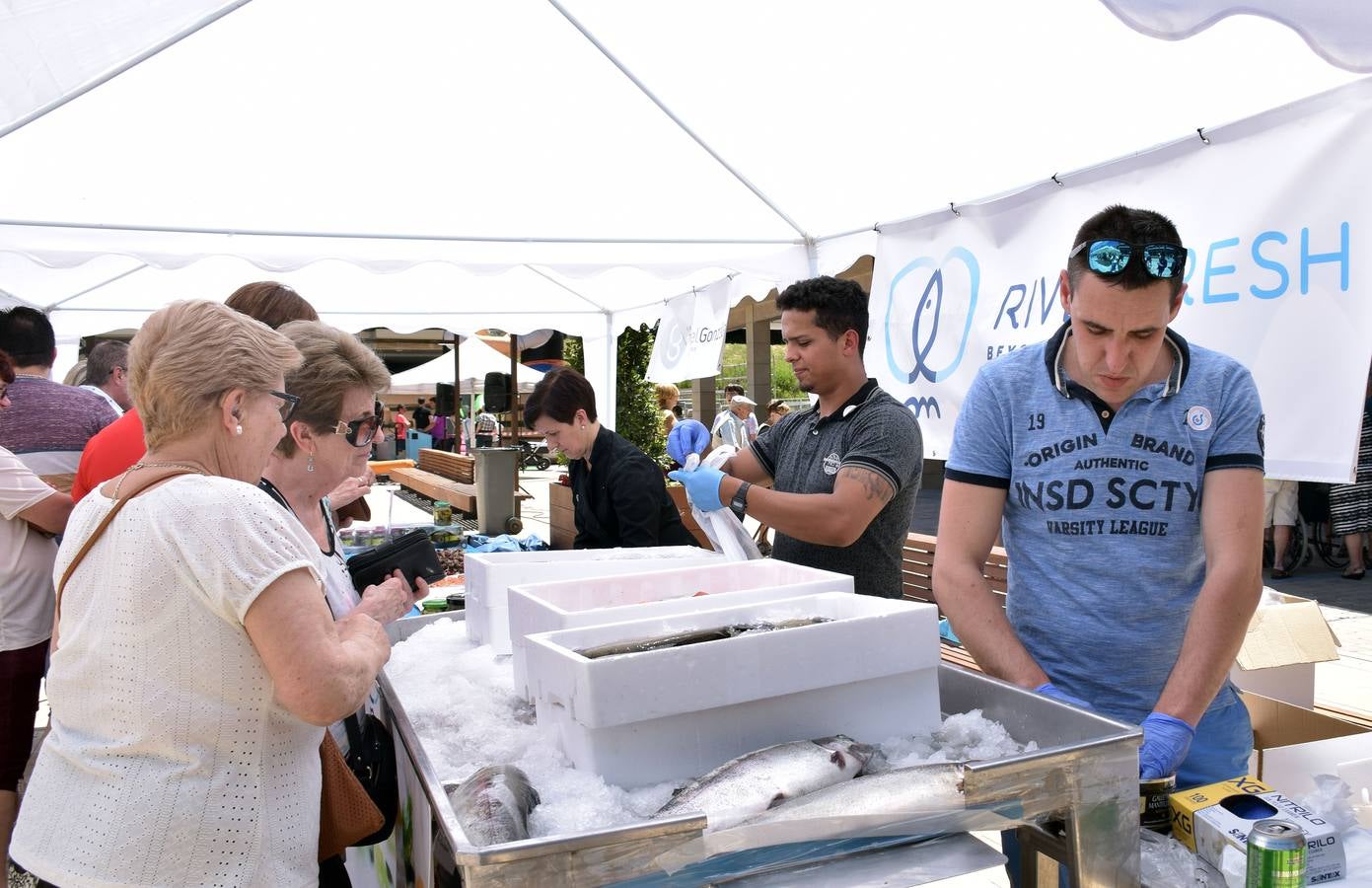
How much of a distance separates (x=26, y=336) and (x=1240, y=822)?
4.50 metres

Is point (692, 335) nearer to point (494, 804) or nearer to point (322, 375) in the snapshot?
point (322, 375)

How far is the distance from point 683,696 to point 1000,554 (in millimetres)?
3026

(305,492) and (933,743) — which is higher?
(305,492)

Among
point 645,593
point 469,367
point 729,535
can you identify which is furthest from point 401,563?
point 469,367

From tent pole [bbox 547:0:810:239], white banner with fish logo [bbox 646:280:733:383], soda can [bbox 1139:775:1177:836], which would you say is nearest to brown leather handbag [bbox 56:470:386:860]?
soda can [bbox 1139:775:1177:836]

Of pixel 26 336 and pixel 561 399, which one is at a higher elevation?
pixel 26 336

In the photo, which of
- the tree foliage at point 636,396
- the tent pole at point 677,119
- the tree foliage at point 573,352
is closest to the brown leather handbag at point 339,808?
the tent pole at point 677,119

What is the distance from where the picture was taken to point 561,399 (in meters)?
3.37

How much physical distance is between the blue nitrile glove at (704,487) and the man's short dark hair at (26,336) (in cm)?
307

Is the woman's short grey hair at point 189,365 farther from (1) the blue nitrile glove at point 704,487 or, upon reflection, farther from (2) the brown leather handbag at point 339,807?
(1) the blue nitrile glove at point 704,487

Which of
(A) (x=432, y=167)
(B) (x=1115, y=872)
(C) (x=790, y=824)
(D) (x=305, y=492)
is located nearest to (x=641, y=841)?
(C) (x=790, y=824)

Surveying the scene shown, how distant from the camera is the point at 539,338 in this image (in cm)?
1060

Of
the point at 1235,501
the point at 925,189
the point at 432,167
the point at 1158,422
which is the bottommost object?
the point at 1235,501

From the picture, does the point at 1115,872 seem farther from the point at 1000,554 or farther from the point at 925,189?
the point at 925,189
